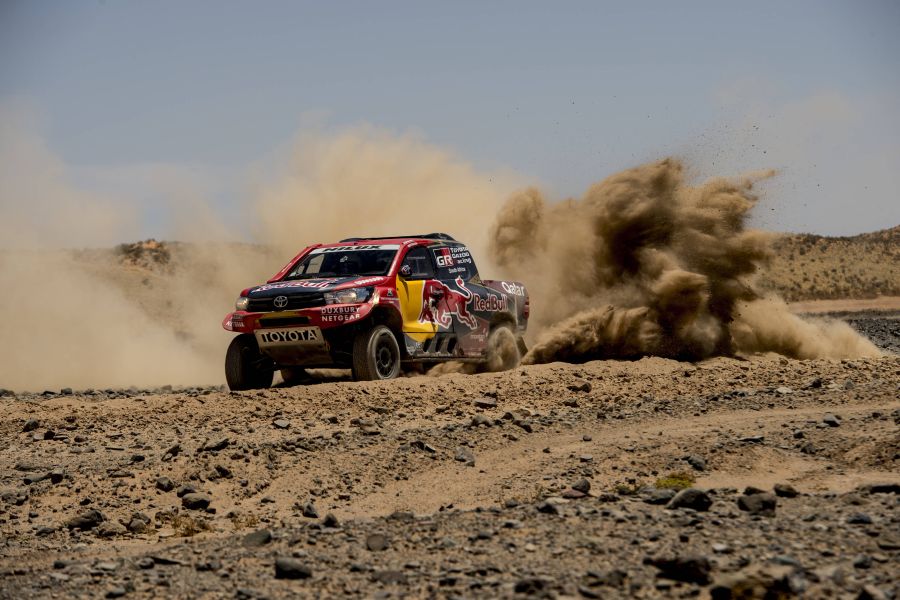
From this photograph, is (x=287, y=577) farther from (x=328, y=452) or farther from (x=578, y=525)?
(x=328, y=452)

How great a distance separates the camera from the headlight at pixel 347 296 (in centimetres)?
1374

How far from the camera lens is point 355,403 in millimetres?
12828

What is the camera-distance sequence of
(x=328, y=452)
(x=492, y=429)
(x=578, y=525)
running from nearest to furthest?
(x=578, y=525), (x=328, y=452), (x=492, y=429)

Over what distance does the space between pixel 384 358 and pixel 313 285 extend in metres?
1.33

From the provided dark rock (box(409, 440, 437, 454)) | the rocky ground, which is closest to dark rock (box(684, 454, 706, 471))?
the rocky ground

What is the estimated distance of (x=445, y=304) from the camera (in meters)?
15.3

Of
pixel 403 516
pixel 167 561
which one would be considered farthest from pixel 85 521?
pixel 403 516

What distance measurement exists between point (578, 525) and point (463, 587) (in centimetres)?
134

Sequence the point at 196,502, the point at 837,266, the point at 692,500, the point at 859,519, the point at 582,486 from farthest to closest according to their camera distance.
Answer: the point at 837,266 → the point at 196,502 → the point at 582,486 → the point at 692,500 → the point at 859,519

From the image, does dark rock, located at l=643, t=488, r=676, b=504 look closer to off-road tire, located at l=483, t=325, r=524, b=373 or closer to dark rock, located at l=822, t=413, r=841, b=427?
dark rock, located at l=822, t=413, r=841, b=427

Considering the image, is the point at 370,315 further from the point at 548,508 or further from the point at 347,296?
the point at 548,508

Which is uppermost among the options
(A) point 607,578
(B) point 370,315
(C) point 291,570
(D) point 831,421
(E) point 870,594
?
(B) point 370,315

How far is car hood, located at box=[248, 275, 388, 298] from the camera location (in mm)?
13817

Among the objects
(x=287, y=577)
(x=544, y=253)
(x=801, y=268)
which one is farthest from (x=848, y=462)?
(x=801, y=268)
